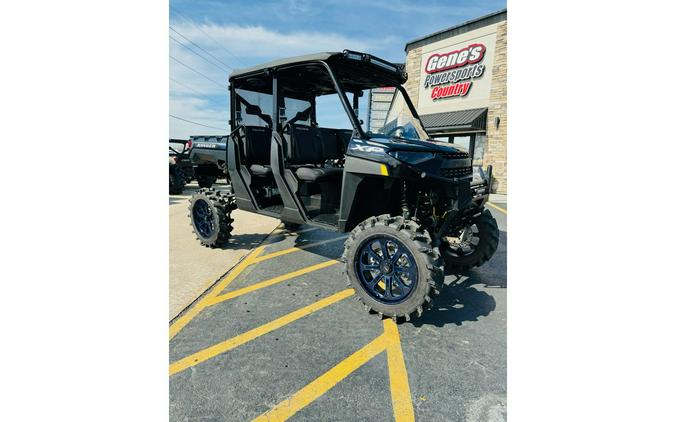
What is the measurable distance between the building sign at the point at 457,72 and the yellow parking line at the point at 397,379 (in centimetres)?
1421

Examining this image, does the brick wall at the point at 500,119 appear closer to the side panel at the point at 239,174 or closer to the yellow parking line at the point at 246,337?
the side panel at the point at 239,174

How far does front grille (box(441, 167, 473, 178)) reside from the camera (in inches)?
125

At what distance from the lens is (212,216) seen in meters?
5.07

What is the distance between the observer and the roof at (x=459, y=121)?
13883 millimetres

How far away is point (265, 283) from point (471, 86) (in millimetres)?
14330

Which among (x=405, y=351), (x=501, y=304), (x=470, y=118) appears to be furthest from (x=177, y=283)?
(x=470, y=118)

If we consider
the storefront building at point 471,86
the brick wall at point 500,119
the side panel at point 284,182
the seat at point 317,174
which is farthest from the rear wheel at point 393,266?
the brick wall at point 500,119

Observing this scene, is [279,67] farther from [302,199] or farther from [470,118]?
[470,118]

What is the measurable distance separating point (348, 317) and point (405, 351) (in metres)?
0.69

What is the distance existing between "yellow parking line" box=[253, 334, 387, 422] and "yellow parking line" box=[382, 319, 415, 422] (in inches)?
3.4

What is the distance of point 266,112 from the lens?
189 inches

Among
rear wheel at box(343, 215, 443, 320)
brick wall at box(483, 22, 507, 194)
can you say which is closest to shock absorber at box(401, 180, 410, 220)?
rear wheel at box(343, 215, 443, 320)

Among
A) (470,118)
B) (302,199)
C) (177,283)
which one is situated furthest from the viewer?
(470,118)

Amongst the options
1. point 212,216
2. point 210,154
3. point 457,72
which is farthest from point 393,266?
point 457,72
